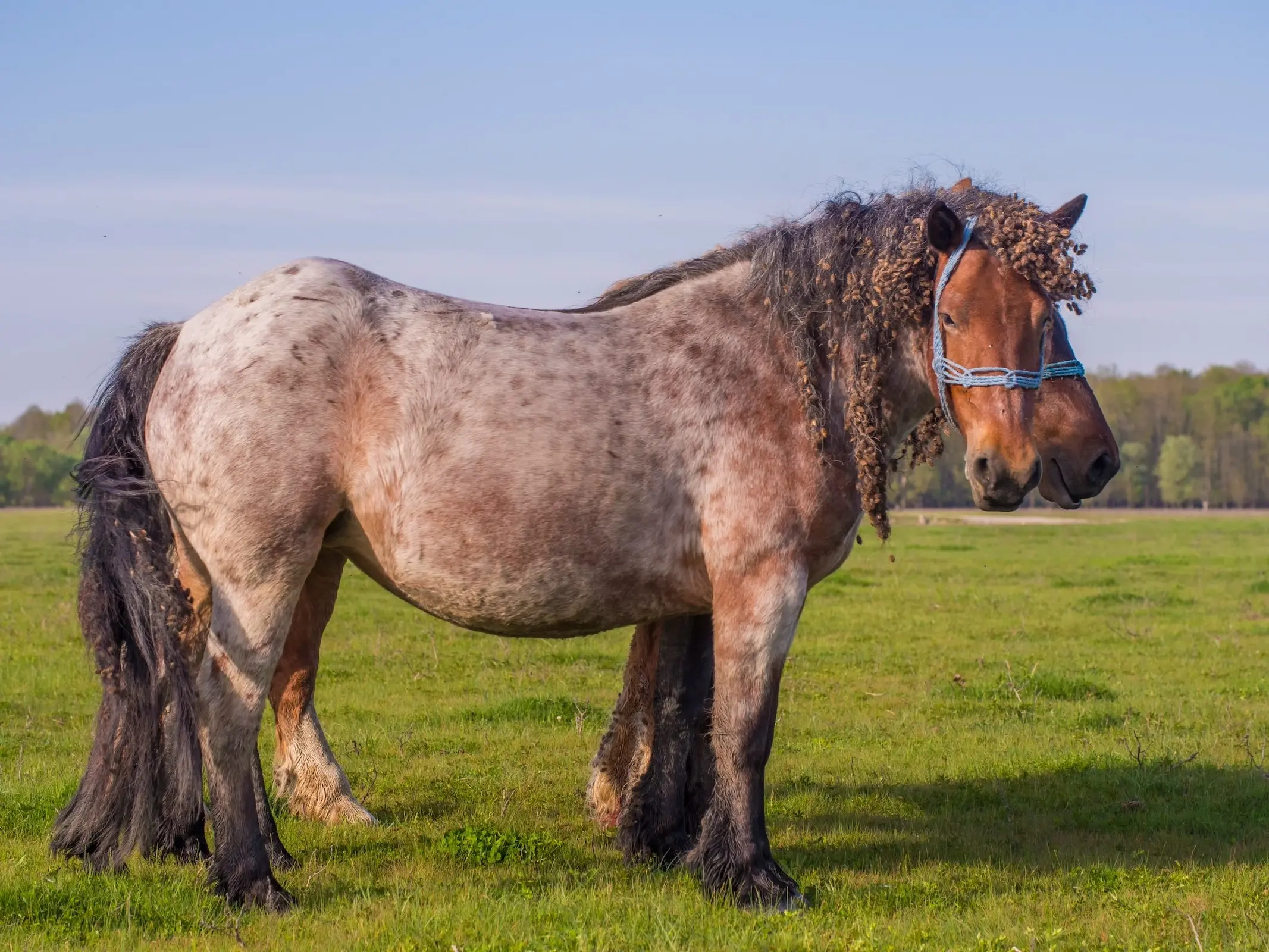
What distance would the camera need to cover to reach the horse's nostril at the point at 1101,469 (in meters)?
4.93

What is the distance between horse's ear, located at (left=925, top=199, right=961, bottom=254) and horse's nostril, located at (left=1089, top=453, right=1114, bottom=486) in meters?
1.04

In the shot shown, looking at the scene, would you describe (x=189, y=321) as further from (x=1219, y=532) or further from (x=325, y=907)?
(x=1219, y=532)

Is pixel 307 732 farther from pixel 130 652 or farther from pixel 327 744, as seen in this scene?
pixel 130 652

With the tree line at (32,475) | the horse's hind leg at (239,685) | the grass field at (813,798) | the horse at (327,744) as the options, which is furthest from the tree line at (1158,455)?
the horse's hind leg at (239,685)

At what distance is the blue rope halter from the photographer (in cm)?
484

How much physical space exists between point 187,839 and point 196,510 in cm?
152

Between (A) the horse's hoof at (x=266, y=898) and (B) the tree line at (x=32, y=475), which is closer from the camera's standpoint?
(A) the horse's hoof at (x=266, y=898)

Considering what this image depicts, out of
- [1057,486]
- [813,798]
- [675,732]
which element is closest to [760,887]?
[675,732]

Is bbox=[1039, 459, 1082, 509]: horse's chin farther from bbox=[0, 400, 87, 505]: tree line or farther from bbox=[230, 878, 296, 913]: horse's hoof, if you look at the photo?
bbox=[0, 400, 87, 505]: tree line

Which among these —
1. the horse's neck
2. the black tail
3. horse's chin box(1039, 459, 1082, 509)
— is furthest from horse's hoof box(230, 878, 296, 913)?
horse's chin box(1039, 459, 1082, 509)

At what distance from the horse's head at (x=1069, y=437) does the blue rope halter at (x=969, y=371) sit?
0.03m

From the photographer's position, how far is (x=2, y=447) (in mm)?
91875

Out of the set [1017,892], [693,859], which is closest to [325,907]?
[693,859]

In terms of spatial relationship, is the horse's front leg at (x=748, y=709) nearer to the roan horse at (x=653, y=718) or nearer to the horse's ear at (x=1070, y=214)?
the roan horse at (x=653, y=718)
